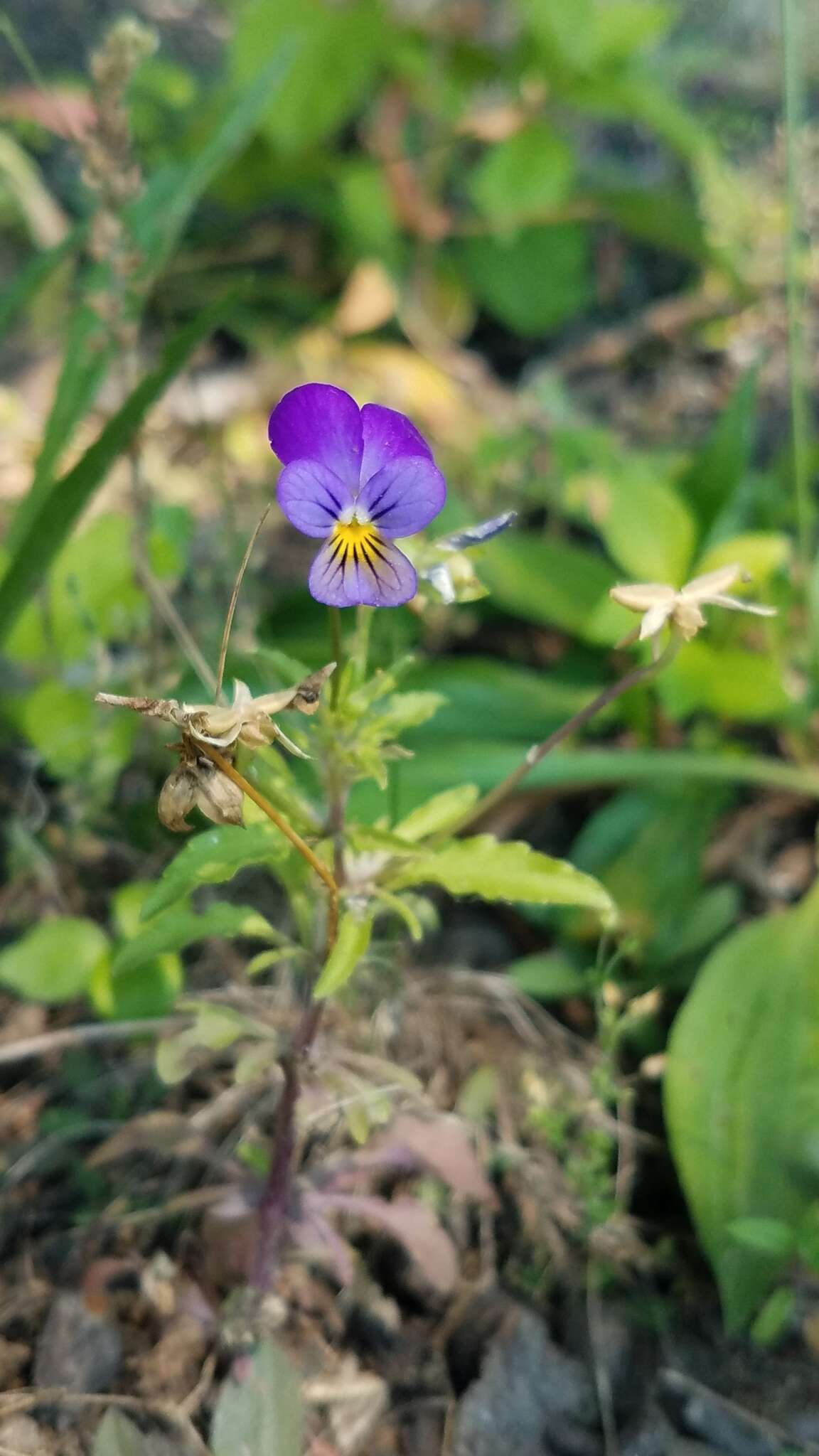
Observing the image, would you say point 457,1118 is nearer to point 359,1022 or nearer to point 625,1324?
point 359,1022

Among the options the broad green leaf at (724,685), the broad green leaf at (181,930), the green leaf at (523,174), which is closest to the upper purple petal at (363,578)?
the broad green leaf at (181,930)

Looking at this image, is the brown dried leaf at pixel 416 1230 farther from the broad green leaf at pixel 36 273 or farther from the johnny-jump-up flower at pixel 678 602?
the broad green leaf at pixel 36 273

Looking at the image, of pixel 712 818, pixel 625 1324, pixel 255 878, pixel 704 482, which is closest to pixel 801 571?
pixel 704 482

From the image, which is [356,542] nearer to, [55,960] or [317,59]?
[55,960]

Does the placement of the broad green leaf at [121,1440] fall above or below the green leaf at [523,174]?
below

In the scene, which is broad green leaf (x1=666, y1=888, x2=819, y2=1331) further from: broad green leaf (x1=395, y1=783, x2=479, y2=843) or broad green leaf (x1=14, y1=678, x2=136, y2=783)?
broad green leaf (x1=14, y1=678, x2=136, y2=783)

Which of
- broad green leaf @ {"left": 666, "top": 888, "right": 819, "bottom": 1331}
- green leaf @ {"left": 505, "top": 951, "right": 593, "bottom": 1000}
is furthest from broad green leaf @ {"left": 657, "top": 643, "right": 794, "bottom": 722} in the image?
green leaf @ {"left": 505, "top": 951, "right": 593, "bottom": 1000}

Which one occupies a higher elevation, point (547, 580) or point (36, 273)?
point (36, 273)

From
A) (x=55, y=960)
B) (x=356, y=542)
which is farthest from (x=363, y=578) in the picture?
(x=55, y=960)
